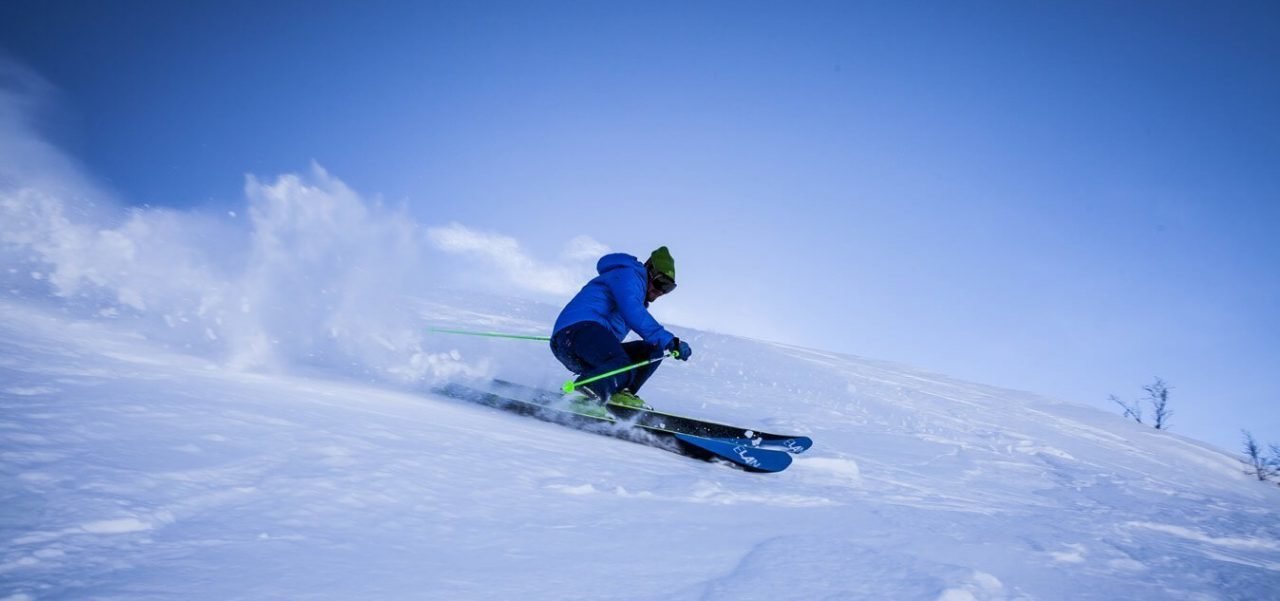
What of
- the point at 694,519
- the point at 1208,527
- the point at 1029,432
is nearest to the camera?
the point at 694,519

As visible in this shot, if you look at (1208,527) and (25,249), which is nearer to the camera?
(1208,527)

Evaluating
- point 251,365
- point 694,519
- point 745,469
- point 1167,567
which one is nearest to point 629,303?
point 745,469

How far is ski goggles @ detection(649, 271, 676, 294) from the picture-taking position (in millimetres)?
5066

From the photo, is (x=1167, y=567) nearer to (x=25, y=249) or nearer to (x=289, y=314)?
(x=289, y=314)

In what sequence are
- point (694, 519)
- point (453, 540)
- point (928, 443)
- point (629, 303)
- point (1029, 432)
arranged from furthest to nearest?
point (1029, 432) → point (928, 443) → point (629, 303) → point (694, 519) → point (453, 540)

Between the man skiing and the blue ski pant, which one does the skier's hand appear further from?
the blue ski pant

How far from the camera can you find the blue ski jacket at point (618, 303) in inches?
182

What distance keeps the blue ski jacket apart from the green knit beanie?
6.6 inches

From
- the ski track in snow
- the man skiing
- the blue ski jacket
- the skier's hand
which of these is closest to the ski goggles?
the man skiing

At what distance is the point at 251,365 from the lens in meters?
3.94

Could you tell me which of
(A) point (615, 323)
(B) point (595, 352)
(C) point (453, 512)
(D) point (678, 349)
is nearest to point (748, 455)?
(D) point (678, 349)

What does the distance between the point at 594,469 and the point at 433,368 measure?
12.5ft

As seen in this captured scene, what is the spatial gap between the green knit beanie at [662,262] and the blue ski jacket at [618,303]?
0.17 meters

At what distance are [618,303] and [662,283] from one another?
2.06 feet
